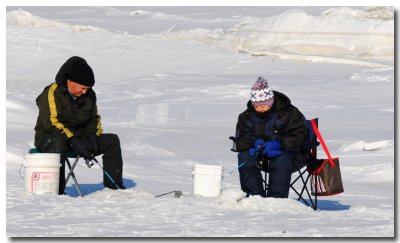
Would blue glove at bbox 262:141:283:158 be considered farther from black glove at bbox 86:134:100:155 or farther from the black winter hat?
the black winter hat

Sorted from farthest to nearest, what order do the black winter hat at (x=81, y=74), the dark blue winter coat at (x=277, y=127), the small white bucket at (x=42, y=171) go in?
the black winter hat at (x=81, y=74)
the dark blue winter coat at (x=277, y=127)
the small white bucket at (x=42, y=171)

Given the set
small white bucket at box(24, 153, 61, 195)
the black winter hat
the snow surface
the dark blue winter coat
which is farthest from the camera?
the black winter hat

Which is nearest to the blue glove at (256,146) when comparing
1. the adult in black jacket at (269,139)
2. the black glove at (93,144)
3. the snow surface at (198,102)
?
the adult in black jacket at (269,139)

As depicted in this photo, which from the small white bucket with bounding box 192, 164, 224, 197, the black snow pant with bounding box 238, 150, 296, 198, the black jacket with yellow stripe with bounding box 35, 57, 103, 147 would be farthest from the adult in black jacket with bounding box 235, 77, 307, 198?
the black jacket with yellow stripe with bounding box 35, 57, 103, 147

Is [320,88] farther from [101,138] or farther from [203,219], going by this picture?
[203,219]

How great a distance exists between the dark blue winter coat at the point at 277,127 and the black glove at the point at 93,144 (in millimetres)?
975

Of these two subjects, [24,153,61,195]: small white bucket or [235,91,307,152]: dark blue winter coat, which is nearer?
Result: [24,153,61,195]: small white bucket

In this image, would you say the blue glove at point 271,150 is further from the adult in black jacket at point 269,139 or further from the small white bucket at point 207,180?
the small white bucket at point 207,180

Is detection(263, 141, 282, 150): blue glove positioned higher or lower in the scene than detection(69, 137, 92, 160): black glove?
higher

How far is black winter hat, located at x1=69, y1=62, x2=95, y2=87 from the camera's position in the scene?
22.3 feet

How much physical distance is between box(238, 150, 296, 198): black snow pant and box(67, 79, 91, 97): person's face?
116 centimetres

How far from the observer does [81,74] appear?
682 cm

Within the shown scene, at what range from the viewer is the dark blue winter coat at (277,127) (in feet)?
21.9

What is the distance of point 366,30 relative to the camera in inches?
821
